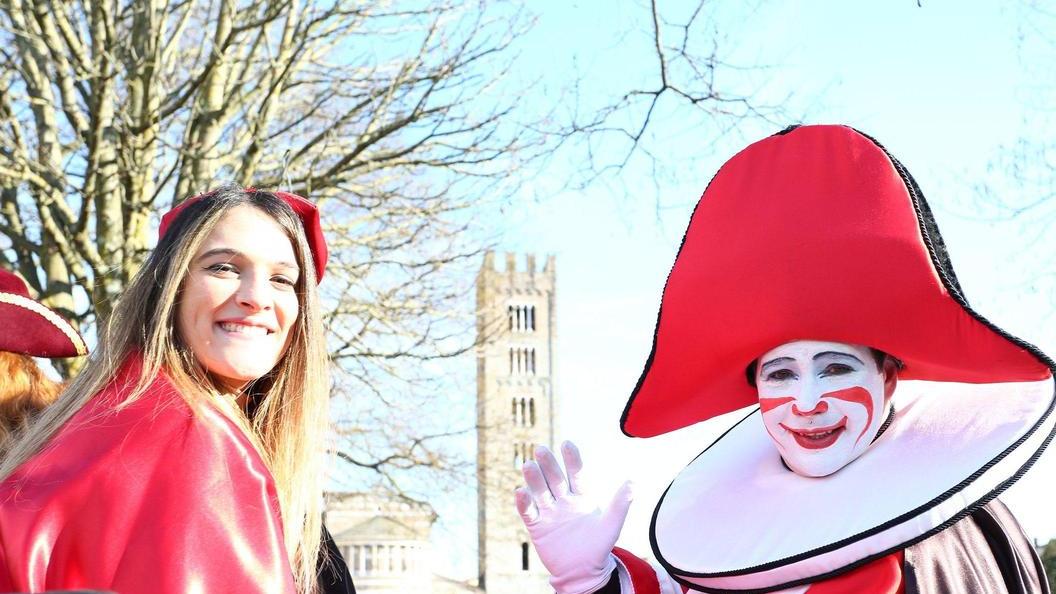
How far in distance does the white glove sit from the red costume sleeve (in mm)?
929

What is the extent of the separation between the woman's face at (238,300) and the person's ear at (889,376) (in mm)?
1649

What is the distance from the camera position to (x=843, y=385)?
305 cm

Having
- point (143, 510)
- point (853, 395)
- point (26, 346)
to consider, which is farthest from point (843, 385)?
point (26, 346)

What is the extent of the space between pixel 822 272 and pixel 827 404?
354 millimetres

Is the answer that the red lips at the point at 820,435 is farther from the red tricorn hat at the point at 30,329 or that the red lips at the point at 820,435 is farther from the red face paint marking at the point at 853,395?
the red tricorn hat at the point at 30,329

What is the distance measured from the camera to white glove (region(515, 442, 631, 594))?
341 cm

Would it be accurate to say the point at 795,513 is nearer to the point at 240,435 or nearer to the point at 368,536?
the point at 240,435

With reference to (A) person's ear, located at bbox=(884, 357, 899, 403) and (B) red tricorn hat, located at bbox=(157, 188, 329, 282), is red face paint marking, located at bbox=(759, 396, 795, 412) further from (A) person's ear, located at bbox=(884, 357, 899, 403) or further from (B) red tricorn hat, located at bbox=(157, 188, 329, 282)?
(B) red tricorn hat, located at bbox=(157, 188, 329, 282)

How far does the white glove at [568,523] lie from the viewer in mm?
3412

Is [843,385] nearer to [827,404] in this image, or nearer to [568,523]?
[827,404]

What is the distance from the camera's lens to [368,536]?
73.1 metres

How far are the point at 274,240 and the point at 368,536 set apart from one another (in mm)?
72309

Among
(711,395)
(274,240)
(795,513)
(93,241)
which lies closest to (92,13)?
(93,241)

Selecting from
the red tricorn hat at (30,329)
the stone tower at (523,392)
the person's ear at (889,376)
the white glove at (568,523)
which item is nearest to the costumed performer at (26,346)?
the red tricorn hat at (30,329)
